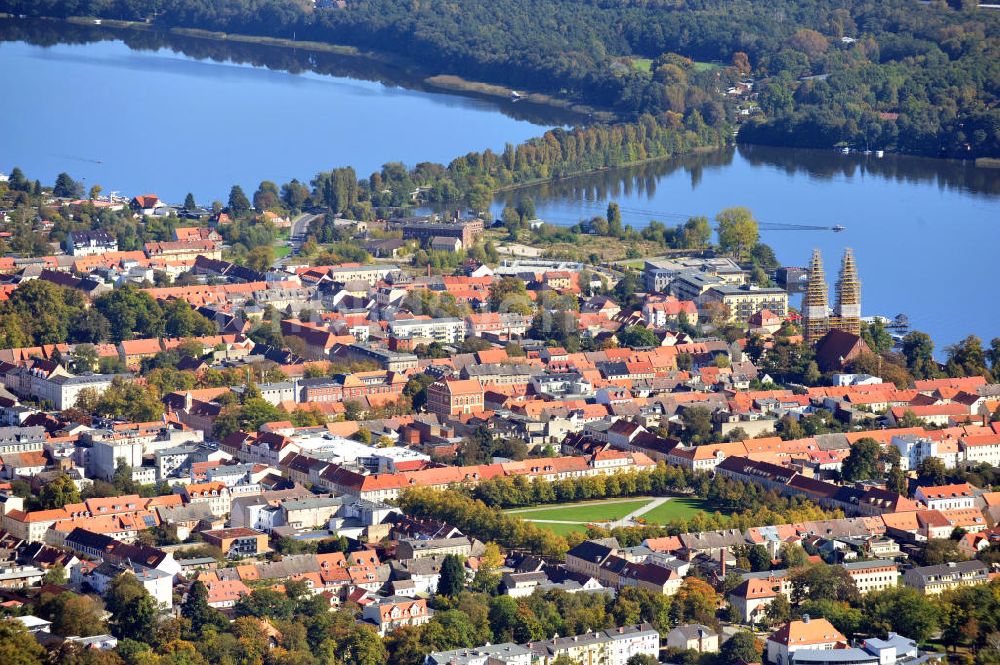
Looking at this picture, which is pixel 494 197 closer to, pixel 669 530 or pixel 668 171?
pixel 668 171

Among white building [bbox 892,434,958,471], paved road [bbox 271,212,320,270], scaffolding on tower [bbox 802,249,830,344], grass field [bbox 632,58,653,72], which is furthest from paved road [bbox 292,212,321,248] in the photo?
grass field [bbox 632,58,653,72]

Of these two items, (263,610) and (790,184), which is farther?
(790,184)

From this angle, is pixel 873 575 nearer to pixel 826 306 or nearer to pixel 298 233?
pixel 826 306

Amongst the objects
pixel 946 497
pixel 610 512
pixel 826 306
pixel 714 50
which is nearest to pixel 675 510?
pixel 610 512

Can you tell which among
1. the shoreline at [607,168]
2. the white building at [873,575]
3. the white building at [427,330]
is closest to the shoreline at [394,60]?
the shoreline at [607,168]

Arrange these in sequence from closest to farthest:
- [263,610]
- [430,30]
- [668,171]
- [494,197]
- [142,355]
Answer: [263,610], [142,355], [494,197], [668,171], [430,30]

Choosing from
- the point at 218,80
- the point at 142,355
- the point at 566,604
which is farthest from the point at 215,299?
the point at 218,80
